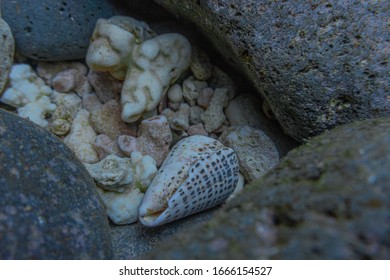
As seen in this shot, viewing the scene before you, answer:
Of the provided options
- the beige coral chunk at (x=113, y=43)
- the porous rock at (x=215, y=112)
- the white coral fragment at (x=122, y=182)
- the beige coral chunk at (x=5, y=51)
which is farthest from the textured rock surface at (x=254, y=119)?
the beige coral chunk at (x=5, y=51)

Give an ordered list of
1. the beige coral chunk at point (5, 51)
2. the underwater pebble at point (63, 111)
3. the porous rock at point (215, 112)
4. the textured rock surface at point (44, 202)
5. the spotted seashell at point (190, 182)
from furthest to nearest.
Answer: the porous rock at point (215, 112)
the underwater pebble at point (63, 111)
the beige coral chunk at point (5, 51)
the spotted seashell at point (190, 182)
the textured rock surface at point (44, 202)

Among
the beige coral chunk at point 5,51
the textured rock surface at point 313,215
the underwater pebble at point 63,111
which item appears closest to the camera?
the textured rock surface at point 313,215

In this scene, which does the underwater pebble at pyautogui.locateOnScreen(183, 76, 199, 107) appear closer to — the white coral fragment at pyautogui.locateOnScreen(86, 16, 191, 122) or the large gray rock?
the white coral fragment at pyautogui.locateOnScreen(86, 16, 191, 122)

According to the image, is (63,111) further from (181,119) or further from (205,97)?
(205,97)

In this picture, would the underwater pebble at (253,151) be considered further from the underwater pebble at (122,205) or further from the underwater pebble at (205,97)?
the underwater pebble at (122,205)

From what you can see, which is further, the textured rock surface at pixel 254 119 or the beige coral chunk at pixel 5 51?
the textured rock surface at pixel 254 119

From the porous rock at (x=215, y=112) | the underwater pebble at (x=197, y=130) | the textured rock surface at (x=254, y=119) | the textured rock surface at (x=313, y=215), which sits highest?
the textured rock surface at (x=313, y=215)

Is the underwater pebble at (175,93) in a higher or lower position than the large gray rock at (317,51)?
lower

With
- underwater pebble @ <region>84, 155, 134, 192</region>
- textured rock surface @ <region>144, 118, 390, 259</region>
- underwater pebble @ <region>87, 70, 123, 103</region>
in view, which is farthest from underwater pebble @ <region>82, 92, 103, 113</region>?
textured rock surface @ <region>144, 118, 390, 259</region>
